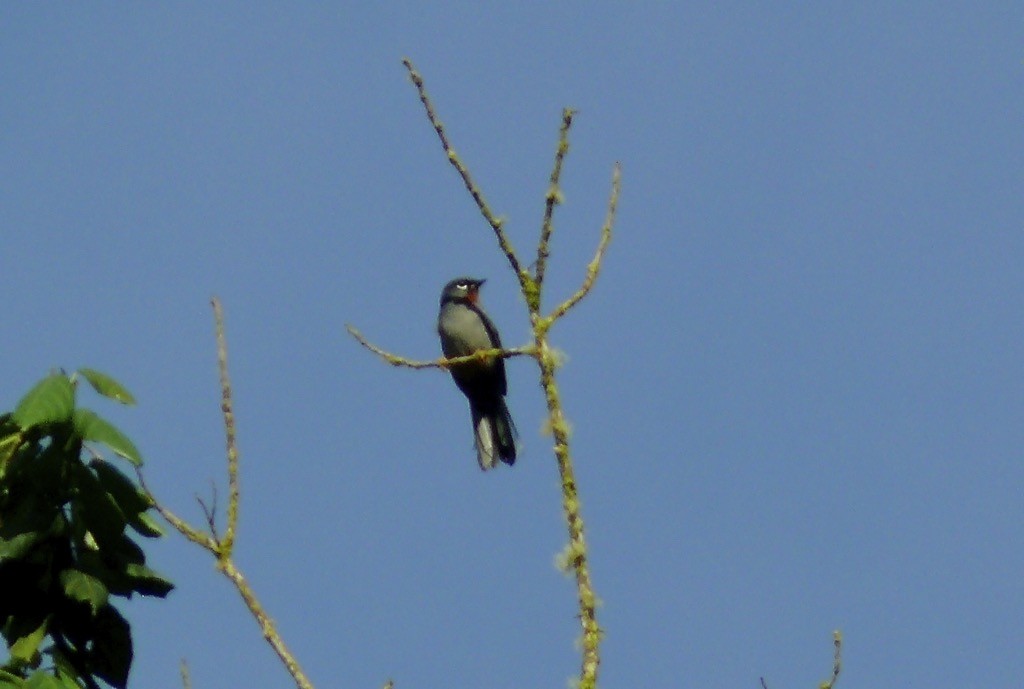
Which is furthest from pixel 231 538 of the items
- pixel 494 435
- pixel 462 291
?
pixel 462 291

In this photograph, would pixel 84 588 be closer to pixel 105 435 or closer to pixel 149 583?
pixel 149 583

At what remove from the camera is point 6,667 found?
3.34 meters

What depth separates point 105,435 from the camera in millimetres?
3584

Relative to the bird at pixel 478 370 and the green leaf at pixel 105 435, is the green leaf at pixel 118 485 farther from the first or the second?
the bird at pixel 478 370

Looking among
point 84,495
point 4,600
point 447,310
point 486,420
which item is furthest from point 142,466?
point 447,310

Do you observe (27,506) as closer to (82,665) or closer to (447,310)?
(82,665)

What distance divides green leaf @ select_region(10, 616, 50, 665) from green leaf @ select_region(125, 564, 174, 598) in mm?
213

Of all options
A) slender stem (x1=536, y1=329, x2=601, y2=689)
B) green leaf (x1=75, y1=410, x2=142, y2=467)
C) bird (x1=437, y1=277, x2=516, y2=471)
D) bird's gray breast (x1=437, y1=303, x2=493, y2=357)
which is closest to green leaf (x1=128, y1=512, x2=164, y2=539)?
green leaf (x1=75, y1=410, x2=142, y2=467)

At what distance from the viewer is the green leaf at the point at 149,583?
361 centimetres

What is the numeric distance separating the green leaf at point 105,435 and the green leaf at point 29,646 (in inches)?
16.5

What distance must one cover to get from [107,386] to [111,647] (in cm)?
67

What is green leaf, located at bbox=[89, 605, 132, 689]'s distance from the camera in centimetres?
354

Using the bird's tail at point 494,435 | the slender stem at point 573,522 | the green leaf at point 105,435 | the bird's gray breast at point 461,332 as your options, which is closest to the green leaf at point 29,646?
the green leaf at point 105,435

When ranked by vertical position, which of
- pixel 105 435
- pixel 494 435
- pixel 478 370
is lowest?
pixel 105 435
